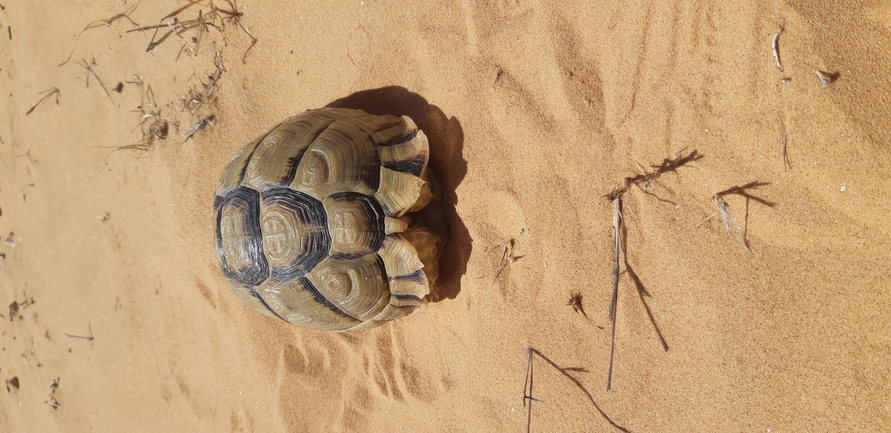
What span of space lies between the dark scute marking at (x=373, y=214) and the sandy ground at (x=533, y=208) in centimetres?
55

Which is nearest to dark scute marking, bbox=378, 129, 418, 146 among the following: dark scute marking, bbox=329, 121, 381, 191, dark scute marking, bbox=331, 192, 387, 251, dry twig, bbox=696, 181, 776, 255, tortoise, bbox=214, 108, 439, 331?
tortoise, bbox=214, 108, 439, 331

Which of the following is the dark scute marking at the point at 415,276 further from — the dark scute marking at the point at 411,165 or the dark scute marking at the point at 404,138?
the dark scute marking at the point at 404,138

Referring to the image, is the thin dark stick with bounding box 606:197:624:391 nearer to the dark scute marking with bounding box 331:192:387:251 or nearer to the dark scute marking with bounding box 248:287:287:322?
the dark scute marking with bounding box 331:192:387:251

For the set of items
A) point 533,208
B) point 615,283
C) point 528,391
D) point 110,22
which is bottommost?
point 528,391

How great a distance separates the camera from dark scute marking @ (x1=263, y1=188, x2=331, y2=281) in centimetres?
257

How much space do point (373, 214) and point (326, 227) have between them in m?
0.24

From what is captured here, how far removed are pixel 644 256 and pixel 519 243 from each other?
65 centimetres

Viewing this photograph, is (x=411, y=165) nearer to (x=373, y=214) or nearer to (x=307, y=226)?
(x=373, y=214)

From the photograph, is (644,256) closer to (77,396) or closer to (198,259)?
(198,259)

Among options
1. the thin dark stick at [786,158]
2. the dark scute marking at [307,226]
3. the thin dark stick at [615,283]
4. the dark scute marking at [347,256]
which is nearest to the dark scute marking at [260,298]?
the dark scute marking at [307,226]

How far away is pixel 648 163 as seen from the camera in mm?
2572

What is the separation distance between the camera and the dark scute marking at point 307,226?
2.57m

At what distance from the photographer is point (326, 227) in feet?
8.53

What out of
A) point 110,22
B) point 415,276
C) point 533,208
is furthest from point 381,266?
point 110,22
